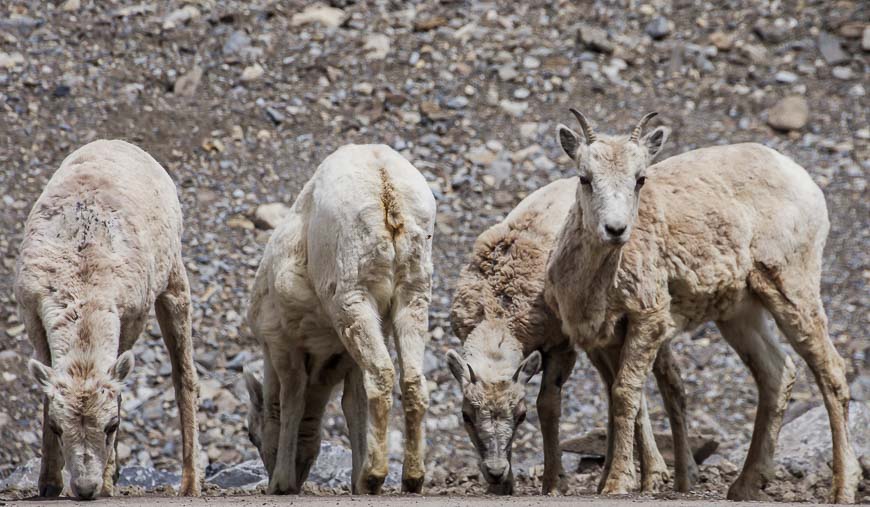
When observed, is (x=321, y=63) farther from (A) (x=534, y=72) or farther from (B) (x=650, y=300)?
(B) (x=650, y=300)

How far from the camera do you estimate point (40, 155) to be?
17984 mm

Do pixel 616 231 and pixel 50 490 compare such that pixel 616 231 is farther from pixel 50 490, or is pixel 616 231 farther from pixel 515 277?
pixel 50 490

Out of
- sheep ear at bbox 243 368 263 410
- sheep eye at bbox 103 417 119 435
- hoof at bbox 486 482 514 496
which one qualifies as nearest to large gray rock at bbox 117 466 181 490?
sheep ear at bbox 243 368 263 410

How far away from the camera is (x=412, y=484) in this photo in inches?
388

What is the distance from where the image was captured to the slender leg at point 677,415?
11.7m

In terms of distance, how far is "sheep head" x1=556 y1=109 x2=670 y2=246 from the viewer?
987 centimetres

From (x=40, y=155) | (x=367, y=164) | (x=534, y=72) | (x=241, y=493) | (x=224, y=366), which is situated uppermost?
(x=534, y=72)

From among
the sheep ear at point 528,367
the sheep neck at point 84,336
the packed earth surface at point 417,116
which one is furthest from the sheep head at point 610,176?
the packed earth surface at point 417,116

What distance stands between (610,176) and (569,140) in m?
0.68

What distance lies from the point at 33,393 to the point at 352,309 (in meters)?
5.97

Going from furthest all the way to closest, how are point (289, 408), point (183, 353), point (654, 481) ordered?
1. point (654, 481)
2. point (183, 353)
3. point (289, 408)

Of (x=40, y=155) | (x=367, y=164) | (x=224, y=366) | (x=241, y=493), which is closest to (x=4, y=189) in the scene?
(x=40, y=155)

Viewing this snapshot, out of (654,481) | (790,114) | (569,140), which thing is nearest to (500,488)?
(654,481)

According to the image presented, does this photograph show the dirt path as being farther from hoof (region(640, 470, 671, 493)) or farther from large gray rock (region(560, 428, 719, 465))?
large gray rock (region(560, 428, 719, 465))
